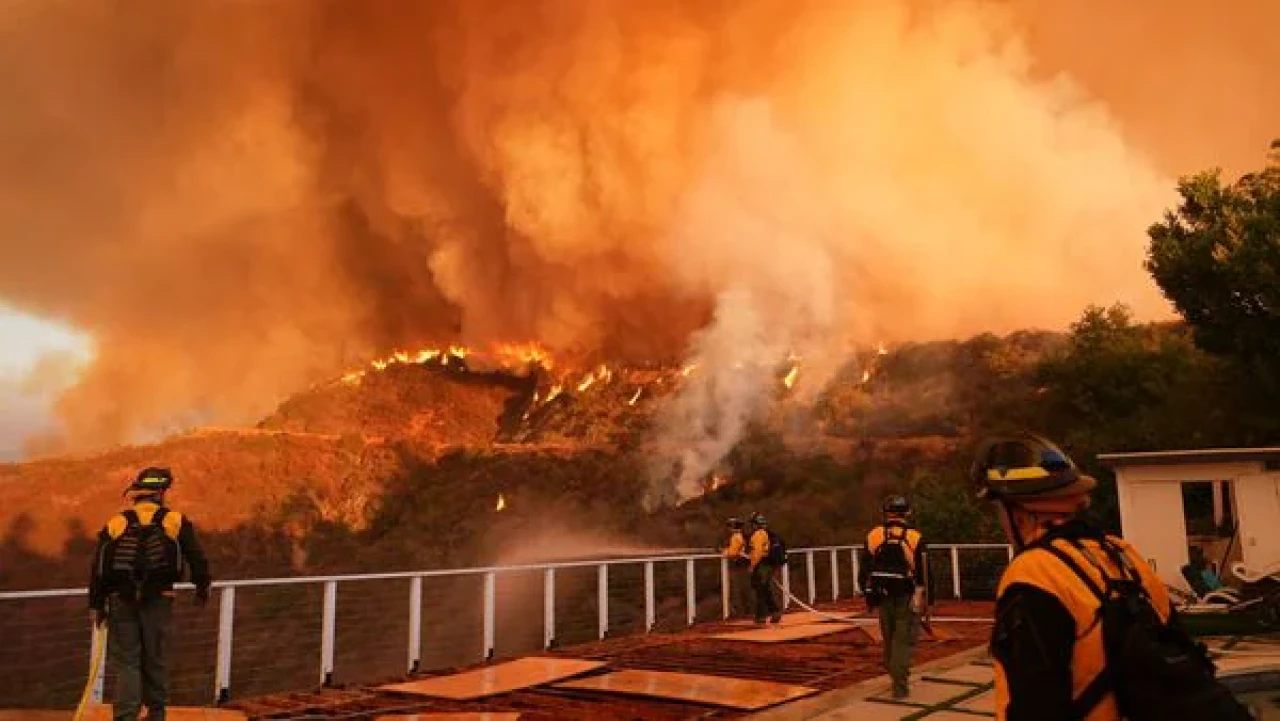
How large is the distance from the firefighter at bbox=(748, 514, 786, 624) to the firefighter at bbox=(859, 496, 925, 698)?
5744mm

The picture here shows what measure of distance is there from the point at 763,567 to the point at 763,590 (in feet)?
1.18

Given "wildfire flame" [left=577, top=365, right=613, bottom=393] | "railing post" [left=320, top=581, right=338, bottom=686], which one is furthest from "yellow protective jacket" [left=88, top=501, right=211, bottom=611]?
"wildfire flame" [left=577, top=365, right=613, bottom=393]

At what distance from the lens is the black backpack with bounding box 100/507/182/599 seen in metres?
5.53

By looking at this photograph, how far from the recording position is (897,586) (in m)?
7.50

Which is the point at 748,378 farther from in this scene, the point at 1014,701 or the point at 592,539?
the point at 1014,701

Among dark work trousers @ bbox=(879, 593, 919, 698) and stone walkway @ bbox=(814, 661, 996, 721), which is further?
dark work trousers @ bbox=(879, 593, 919, 698)

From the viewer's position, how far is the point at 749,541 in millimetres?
13797

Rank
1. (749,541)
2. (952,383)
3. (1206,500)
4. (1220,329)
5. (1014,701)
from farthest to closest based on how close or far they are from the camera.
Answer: (952,383), (1220,329), (1206,500), (749,541), (1014,701)

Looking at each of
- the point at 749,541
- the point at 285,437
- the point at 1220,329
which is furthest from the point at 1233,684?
the point at 285,437

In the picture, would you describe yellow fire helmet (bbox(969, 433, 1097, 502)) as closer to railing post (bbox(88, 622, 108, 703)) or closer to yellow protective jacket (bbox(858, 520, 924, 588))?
yellow protective jacket (bbox(858, 520, 924, 588))

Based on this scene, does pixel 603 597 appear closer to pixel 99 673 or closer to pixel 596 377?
pixel 99 673

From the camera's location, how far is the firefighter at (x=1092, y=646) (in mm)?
1771

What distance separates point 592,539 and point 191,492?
30063 millimetres

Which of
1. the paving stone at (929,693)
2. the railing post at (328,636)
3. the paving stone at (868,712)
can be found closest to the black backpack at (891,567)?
the paving stone at (929,693)
